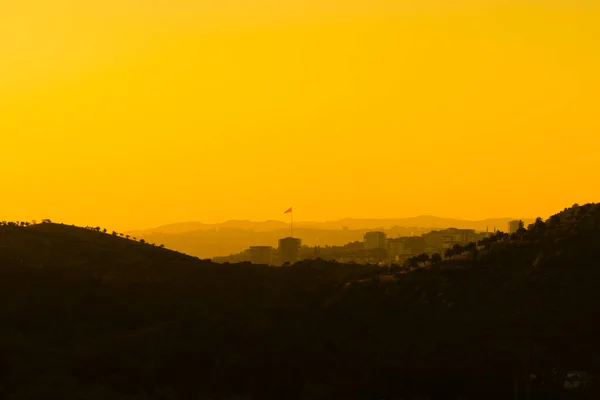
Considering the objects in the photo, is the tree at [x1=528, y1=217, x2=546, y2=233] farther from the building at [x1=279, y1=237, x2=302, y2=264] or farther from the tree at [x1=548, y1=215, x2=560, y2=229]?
the building at [x1=279, y1=237, x2=302, y2=264]

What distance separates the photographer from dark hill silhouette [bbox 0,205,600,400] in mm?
50594

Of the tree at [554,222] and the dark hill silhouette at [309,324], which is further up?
the tree at [554,222]

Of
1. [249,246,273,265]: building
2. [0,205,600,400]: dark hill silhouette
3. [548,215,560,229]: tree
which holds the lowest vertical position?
[0,205,600,400]: dark hill silhouette

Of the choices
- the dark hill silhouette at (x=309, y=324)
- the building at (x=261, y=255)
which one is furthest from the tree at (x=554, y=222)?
the building at (x=261, y=255)

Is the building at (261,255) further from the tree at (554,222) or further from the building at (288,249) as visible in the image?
the tree at (554,222)

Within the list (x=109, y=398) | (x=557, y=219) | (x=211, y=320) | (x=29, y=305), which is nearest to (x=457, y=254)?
(x=557, y=219)

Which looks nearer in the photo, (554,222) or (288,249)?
(554,222)

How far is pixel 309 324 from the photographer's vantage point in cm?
6044

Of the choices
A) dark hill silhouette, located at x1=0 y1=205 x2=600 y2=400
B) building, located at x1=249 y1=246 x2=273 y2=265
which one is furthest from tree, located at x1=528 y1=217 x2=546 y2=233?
building, located at x1=249 y1=246 x2=273 y2=265

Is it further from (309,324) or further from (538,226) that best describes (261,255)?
(309,324)

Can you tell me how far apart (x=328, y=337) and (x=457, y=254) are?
76.3ft

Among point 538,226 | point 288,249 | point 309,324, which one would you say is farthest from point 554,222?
point 288,249

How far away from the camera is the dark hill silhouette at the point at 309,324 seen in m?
50.6

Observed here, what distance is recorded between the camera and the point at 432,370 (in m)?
51.3
